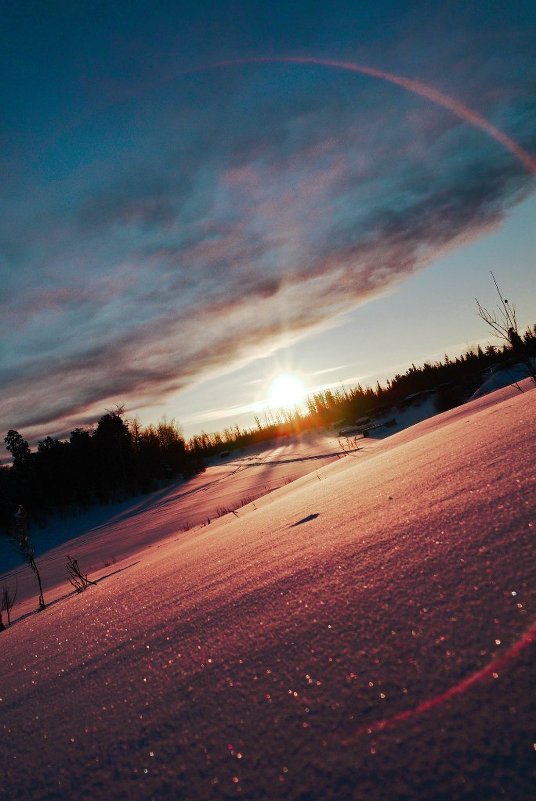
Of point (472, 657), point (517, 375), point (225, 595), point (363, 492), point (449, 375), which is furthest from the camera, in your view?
point (449, 375)

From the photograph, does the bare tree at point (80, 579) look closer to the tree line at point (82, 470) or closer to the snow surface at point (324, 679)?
the snow surface at point (324, 679)

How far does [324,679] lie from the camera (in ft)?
2.25

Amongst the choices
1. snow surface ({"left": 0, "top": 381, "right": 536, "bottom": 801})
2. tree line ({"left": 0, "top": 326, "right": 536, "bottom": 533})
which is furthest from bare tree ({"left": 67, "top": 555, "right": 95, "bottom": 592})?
tree line ({"left": 0, "top": 326, "right": 536, "bottom": 533})

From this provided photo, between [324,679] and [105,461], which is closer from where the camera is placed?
[324,679]

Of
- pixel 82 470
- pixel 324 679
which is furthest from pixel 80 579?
pixel 82 470

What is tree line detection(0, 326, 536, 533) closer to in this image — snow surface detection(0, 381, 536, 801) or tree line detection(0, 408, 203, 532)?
tree line detection(0, 408, 203, 532)

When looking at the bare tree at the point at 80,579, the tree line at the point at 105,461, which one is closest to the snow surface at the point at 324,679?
the bare tree at the point at 80,579

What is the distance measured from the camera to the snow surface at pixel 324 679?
0.51 m

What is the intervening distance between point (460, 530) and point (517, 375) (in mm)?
10572

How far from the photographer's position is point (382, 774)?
0.49m

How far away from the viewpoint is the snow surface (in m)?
0.51

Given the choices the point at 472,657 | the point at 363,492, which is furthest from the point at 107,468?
the point at 472,657

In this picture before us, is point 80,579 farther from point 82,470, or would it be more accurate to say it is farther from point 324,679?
point 82,470

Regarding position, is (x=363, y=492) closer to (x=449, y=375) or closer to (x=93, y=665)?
(x=93, y=665)
